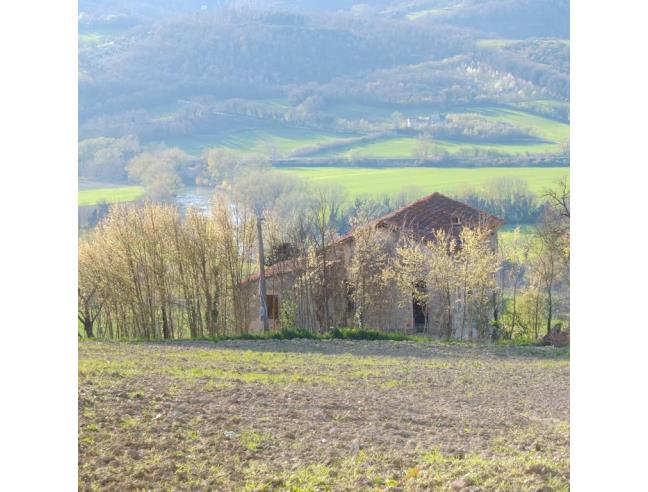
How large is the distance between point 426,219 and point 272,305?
3.31m

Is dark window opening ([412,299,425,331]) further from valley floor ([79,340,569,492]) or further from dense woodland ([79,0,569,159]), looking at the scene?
valley floor ([79,340,569,492])

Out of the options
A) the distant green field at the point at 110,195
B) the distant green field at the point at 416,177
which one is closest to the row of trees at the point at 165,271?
the distant green field at the point at 110,195

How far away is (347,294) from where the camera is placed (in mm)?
14711

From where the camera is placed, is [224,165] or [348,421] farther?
[224,165]

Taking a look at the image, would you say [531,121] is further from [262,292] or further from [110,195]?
[262,292]

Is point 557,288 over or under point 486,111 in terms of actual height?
under

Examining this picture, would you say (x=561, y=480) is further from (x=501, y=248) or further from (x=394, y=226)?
(x=394, y=226)

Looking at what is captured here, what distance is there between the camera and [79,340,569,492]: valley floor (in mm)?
4250

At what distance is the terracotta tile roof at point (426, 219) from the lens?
48.0 feet

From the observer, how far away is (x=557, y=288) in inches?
497
